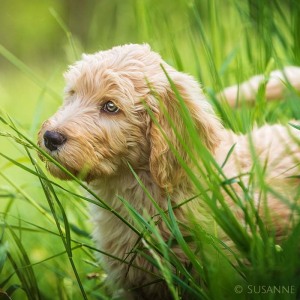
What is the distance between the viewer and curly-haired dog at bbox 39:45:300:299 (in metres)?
2.53


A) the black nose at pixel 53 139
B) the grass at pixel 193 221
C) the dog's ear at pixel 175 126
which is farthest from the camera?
the dog's ear at pixel 175 126

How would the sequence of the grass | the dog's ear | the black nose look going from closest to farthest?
the grass → the black nose → the dog's ear

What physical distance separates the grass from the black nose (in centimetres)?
11

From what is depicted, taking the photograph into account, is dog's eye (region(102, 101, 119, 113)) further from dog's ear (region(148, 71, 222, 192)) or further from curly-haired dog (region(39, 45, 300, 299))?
dog's ear (region(148, 71, 222, 192))

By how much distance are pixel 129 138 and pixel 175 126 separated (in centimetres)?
21

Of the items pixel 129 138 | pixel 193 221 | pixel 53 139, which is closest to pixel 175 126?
pixel 129 138

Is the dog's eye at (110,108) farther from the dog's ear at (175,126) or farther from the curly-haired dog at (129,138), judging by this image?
the dog's ear at (175,126)

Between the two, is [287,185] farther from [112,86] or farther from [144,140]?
[112,86]

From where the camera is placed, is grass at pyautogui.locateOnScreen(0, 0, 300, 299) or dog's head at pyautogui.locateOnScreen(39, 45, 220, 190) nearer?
grass at pyautogui.locateOnScreen(0, 0, 300, 299)

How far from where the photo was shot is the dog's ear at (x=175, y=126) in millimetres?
2598

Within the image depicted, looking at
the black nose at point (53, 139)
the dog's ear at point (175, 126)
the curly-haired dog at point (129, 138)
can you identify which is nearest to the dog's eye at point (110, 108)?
the curly-haired dog at point (129, 138)

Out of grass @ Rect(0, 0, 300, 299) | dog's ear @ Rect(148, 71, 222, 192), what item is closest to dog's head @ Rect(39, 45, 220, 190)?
dog's ear @ Rect(148, 71, 222, 192)

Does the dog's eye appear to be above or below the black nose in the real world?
above

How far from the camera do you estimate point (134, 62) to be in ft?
8.87
